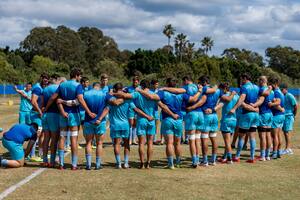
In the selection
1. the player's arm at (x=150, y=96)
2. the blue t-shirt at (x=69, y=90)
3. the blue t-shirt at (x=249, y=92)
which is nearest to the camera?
the blue t-shirt at (x=69, y=90)

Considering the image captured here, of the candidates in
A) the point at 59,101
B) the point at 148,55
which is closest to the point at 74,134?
the point at 59,101

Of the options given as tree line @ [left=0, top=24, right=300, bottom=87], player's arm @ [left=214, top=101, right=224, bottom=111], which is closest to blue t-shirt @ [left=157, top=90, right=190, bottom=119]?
player's arm @ [left=214, top=101, right=224, bottom=111]

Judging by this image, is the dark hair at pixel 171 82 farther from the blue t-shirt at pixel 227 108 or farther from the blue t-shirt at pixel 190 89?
the blue t-shirt at pixel 227 108

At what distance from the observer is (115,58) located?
391 feet

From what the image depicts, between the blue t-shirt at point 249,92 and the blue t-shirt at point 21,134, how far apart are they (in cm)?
505

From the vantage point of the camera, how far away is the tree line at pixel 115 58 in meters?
74.6

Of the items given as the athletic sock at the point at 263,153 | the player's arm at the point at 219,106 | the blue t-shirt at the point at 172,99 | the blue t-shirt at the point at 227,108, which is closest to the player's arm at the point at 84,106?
the blue t-shirt at the point at 172,99

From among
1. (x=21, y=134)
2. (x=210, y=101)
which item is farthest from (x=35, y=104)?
(x=210, y=101)

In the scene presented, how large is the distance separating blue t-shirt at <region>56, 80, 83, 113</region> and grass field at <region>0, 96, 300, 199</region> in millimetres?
→ 1560

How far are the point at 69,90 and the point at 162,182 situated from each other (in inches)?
112

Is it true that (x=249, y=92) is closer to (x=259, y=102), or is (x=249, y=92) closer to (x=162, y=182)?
(x=259, y=102)

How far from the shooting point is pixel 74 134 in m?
10.3

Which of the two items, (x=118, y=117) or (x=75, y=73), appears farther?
(x=118, y=117)

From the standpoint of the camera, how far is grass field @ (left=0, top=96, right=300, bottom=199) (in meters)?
8.20
